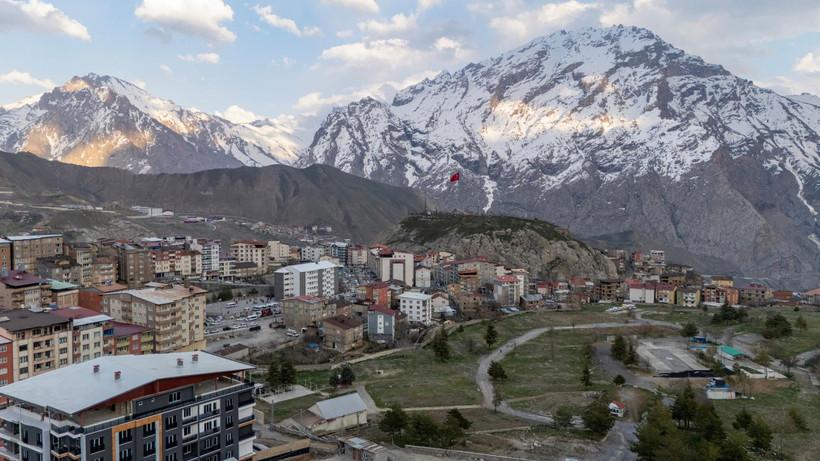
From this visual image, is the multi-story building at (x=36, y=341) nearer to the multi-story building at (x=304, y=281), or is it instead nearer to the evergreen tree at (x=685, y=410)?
the multi-story building at (x=304, y=281)

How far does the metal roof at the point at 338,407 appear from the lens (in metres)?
37.2

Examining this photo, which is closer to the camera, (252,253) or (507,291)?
(507,291)

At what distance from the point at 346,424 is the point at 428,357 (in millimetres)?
20153

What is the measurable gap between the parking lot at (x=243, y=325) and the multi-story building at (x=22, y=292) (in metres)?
13.5

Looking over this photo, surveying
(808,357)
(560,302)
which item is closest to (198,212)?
(560,302)

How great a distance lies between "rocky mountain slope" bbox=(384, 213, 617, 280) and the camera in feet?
365

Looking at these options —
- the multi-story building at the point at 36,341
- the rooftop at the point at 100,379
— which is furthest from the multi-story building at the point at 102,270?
the rooftop at the point at 100,379

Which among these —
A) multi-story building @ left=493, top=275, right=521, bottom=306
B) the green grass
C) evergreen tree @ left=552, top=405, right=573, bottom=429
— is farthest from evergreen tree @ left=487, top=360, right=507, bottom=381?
multi-story building @ left=493, top=275, right=521, bottom=306

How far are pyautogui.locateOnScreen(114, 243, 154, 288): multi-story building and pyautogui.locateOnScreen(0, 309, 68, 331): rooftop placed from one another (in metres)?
35.8

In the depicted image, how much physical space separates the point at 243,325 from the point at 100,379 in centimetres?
3996

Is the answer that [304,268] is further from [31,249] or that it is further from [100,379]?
[100,379]

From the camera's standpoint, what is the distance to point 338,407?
124 ft

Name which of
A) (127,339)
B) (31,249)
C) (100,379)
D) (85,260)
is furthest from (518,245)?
(100,379)

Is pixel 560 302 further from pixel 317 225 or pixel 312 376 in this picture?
pixel 317 225
